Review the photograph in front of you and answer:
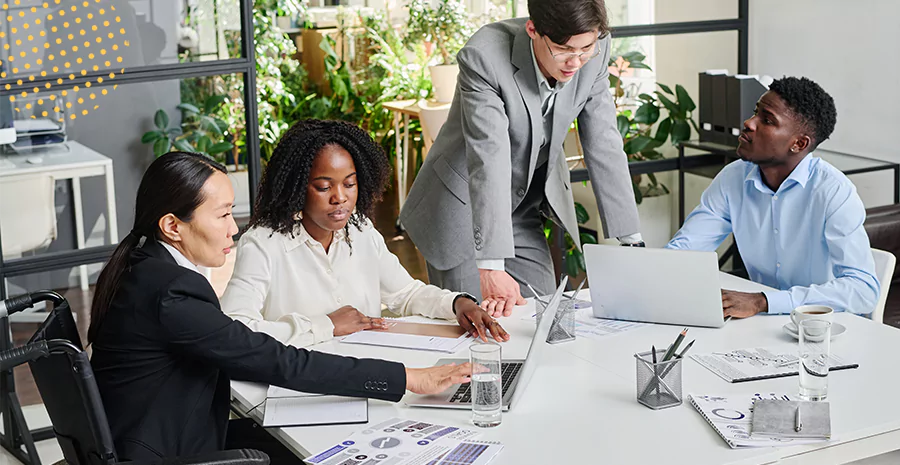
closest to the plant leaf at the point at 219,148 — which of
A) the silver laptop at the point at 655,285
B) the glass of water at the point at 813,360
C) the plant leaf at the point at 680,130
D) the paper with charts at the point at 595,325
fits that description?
the paper with charts at the point at 595,325

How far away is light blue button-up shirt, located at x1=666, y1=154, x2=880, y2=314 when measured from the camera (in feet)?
7.78

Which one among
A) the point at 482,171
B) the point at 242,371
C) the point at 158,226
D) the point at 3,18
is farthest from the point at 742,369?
the point at 3,18

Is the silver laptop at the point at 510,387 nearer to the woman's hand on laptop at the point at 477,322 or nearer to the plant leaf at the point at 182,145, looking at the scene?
the woman's hand on laptop at the point at 477,322

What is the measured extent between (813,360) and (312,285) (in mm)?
1125

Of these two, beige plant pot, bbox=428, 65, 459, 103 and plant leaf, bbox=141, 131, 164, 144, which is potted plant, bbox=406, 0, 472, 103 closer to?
beige plant pot, bbox=428, 65, 459, 103

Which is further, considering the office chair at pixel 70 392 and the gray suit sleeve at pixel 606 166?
the gray suit sleeve at pixel 606 166

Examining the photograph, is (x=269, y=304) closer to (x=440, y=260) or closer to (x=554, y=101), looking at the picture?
(x=440, y=260)

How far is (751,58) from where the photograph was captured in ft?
15.3

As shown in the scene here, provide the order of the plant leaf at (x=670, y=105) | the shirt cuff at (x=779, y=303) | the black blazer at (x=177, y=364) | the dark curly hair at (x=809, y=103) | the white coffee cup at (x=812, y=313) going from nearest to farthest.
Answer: the black blazer at (x=177, y=364), the white coffee cup at (x=812, y=313), the shirt cuff at (x=779, y=303), the dark curly hair at (x=809, y=103), the plant leaf at (x=670, y=105)

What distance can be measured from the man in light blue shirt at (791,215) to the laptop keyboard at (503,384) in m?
0.57

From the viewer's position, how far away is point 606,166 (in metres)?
2.64

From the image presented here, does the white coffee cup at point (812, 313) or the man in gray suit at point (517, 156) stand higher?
the man in gray suit at point (517, 156)

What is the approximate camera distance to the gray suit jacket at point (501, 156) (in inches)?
94.9

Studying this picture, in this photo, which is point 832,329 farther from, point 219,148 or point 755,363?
point 219,148
